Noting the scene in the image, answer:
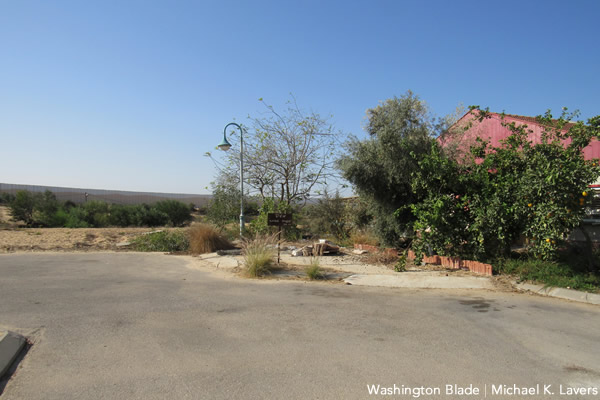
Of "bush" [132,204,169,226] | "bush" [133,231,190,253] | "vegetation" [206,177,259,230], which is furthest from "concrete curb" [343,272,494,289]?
"bush" [132,204,169,226]

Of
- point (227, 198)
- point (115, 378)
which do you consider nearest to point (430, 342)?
point (115, 378)

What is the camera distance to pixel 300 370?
4.17m

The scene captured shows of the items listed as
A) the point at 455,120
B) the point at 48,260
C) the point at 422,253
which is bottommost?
the point at 48,260

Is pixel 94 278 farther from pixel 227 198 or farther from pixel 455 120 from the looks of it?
pixel 455 120

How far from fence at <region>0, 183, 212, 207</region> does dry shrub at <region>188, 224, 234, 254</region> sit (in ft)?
56.1

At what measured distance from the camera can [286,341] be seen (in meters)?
5.06

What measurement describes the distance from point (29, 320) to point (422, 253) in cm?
863

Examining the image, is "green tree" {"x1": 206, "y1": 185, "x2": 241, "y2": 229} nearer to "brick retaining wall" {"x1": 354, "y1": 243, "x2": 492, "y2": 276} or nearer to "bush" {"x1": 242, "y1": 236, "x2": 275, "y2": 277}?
"bush" {"x1": 242, "y1": 236, "x2": 275, "y2": 277}

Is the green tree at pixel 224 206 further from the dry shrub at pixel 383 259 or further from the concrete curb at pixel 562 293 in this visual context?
the concrete curb at pixel 562 293

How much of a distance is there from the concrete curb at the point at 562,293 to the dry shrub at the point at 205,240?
9.72m

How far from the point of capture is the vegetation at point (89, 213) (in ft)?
81.1

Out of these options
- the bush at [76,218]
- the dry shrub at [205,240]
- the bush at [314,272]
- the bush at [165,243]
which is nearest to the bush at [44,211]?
the bush at [76,218]

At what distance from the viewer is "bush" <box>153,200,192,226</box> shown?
96.5 ft

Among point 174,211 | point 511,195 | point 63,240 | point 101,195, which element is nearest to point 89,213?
point 174,211
